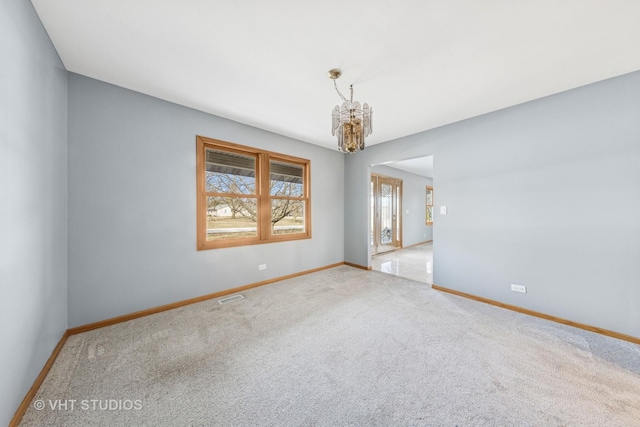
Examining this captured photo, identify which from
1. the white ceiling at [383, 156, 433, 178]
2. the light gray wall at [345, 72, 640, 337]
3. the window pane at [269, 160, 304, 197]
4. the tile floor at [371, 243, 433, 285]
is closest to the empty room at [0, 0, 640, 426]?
the light gray wall at [345, 72, 640, 337]

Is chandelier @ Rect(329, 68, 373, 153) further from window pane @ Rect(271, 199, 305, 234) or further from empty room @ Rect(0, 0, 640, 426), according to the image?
window pane @ Rect(271, 199, 305, 234)

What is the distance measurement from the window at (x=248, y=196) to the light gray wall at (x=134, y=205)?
0.14 metres

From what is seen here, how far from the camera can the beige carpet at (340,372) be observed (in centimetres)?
137

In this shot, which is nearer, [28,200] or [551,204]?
[28,200]

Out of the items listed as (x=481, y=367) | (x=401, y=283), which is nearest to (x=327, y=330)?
(x=481, y=367)

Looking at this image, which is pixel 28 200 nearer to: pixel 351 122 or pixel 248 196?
pixel 248 196

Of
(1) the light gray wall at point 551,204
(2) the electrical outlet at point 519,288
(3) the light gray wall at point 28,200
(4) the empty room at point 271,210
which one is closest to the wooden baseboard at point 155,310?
(4) the empty room at point 271,210

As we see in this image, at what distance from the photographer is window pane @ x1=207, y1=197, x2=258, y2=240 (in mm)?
3383

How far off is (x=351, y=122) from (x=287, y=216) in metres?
2.54

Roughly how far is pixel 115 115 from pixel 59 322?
6.97 feet

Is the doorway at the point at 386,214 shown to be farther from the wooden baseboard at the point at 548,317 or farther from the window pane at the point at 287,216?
the wooden baseboard at the point at 548,317

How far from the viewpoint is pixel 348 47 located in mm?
1840

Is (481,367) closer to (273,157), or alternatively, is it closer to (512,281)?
(512,281)

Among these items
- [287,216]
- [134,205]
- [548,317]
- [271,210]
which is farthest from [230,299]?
[548,317]
